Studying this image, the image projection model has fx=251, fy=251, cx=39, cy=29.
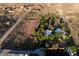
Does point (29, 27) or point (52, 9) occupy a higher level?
point (52, 9)

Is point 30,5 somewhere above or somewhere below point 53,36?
above

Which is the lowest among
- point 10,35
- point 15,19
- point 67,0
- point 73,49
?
point 73,49

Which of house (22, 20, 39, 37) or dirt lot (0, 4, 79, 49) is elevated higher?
dirt lot (0, 4, 79, 49)

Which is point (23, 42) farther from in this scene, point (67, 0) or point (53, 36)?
point (67, 0)

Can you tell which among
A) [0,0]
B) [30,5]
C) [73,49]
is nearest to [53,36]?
[73,49]

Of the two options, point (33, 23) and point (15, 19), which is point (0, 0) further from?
point (33, 23)

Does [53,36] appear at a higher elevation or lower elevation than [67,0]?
lower

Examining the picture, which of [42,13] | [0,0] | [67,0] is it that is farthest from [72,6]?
[0,0]

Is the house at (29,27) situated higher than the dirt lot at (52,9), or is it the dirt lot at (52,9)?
the dirt lot at (52,9)

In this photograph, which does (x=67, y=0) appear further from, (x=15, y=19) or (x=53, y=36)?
→ (x=15, y=19)
